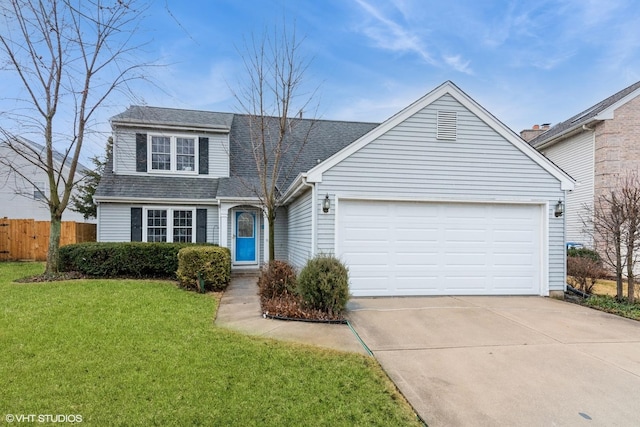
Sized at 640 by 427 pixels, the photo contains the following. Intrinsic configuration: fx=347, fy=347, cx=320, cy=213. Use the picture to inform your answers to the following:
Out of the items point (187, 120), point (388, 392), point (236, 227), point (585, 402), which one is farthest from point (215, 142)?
point (585, 402)

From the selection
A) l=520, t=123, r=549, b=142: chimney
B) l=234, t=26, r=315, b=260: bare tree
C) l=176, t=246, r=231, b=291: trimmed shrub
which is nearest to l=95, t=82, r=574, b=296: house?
l=234, t=26, r=315, b=260: bare tree

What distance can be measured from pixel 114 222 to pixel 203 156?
397 centimetres

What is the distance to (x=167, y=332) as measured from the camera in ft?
17.1

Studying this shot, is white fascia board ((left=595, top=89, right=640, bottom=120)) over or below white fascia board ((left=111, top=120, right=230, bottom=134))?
over

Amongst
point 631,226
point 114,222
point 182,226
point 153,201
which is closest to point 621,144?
point 631,226

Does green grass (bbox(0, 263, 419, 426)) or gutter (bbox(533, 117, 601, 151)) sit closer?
green grass (bbox(0, 263, 419, 426))

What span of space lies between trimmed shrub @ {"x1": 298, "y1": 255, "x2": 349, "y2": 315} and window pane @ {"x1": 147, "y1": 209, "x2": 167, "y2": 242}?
26.9ft

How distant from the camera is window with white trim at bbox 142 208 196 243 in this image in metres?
12.7

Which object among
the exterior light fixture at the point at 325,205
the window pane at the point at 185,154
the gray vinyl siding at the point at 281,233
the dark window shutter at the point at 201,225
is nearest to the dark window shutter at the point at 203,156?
the window pane at the point at 185,154

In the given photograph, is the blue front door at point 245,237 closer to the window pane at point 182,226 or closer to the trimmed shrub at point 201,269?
the window pane at point 182,226

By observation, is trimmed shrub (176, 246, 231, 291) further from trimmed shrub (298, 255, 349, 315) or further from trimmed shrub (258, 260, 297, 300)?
trimmed shrub (298, 255, 349, 315)

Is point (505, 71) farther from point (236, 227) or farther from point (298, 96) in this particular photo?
point (236, 227)

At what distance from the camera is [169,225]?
12.8 m

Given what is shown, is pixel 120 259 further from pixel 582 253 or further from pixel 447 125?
pixel 582 253
